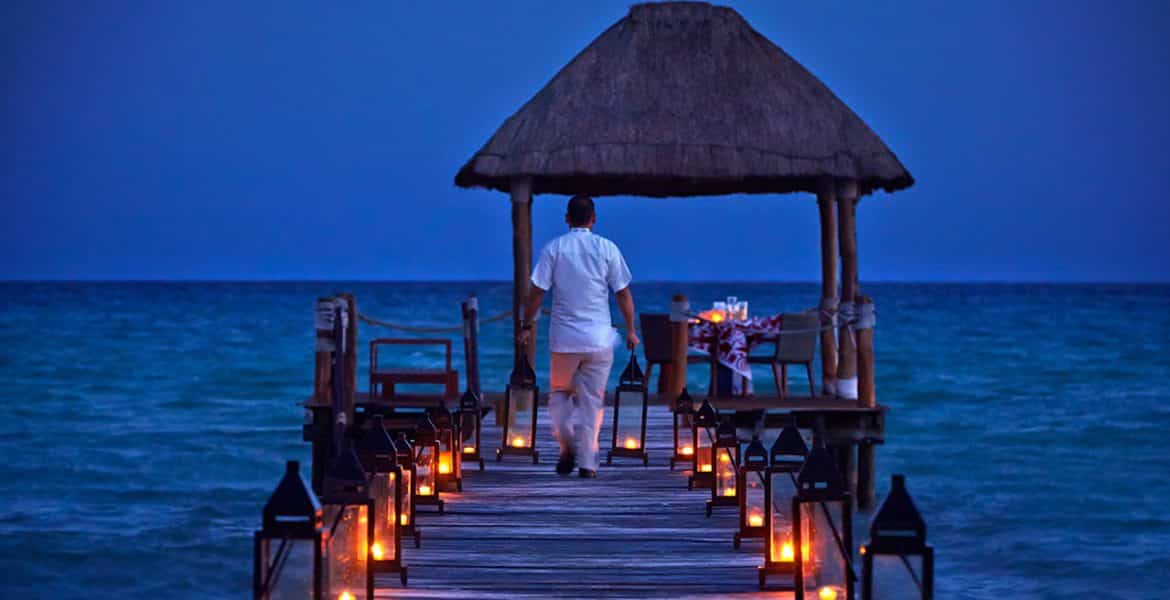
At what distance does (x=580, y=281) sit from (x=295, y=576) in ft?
11.5

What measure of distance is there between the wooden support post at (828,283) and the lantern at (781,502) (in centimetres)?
729

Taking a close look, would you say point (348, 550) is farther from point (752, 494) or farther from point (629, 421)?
point (629, 421)

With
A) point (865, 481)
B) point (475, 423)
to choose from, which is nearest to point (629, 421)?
point (475, 423)

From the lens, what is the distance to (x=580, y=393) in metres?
7.98

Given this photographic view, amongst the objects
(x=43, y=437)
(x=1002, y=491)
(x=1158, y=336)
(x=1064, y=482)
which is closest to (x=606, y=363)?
(x=1002, y=491)

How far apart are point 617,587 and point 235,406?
94.3ft

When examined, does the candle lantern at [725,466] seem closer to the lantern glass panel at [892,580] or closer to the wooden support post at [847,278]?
the lantern glass panel at [892,580]

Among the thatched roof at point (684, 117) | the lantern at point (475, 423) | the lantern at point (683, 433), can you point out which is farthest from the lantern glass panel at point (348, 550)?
the thatched roof at point (684, 117)

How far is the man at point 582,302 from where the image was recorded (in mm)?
7723

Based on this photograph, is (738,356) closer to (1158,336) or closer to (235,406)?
(235,406)

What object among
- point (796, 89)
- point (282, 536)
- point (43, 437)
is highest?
point (796, 89)

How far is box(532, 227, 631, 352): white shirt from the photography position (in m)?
7.72

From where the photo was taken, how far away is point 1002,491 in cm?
2081

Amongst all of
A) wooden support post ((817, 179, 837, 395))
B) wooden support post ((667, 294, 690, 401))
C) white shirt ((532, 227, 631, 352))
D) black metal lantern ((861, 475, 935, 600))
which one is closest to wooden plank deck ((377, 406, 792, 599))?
white shirt ((532, 227, 631, 352))
